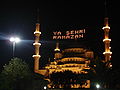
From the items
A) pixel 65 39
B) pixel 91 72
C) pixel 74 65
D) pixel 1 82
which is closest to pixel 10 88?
pixel 1 82

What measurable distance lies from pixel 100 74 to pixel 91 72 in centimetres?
177

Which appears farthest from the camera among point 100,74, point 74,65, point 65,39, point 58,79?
point 65,39

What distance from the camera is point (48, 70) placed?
60.8m

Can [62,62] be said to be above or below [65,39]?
below

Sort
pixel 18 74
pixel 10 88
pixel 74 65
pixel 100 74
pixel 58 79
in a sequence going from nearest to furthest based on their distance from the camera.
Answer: pixel 10 88, pixel 18 74, pixel 100 74, pixel 58 79, pixel 74 65

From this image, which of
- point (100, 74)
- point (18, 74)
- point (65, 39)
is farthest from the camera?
point (65, 39)

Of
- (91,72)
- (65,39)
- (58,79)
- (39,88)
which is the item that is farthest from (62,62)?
(39,88)

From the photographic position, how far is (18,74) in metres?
29.6

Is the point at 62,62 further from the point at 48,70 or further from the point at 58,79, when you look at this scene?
the point at 58,79

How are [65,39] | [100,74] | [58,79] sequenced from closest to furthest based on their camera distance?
[100,74] < [58,79] < [65,39]

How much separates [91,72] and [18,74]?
11608 mm

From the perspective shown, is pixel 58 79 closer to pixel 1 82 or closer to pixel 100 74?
pixel 100 74

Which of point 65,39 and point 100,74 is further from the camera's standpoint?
point 65,39

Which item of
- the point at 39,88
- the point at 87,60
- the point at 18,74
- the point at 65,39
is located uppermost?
the point at 65,39
